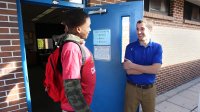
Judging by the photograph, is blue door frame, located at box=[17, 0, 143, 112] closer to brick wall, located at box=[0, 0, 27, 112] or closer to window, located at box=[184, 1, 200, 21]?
brick wall, located at box=[0, 0, 27, 112]

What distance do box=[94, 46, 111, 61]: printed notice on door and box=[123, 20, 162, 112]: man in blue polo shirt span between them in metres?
0.38

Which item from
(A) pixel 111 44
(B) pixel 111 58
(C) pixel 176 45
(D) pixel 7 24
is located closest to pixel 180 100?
(C) pixel 176 45

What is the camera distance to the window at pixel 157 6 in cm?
507

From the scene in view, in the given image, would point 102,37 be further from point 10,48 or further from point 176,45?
point 176,45

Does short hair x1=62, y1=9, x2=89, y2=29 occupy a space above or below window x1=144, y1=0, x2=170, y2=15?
below

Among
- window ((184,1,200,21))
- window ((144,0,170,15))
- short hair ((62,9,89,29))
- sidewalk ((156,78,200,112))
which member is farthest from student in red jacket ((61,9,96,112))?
window ((184,1,200,21))

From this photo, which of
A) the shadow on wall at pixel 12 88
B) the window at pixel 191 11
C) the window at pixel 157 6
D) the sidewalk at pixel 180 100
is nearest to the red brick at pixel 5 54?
the shadow on wall at pixel 12 88

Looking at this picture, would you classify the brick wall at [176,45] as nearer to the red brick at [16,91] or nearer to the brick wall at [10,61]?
the brick wall at [10,61]

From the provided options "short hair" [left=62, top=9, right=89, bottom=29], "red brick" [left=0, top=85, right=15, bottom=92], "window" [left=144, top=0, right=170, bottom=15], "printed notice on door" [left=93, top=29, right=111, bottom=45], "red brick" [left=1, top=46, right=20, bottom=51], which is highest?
"window" [left=144, top=0, right=170, bottom=15]

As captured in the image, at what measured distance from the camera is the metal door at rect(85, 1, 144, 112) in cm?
279

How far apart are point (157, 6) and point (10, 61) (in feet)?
14.5

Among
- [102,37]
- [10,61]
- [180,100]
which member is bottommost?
[180,100]

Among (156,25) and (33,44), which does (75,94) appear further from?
(33,44)

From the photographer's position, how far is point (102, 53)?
317cm
